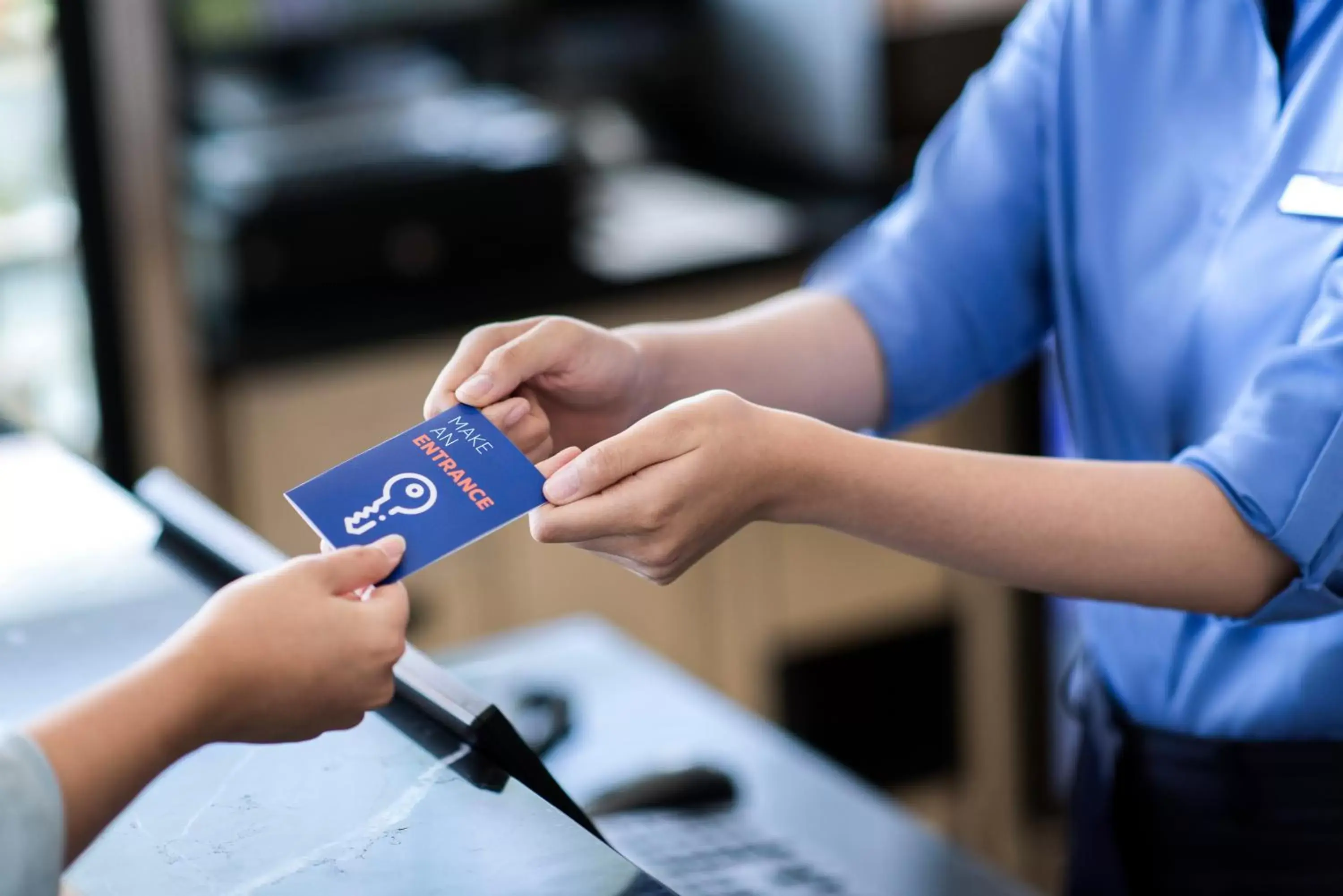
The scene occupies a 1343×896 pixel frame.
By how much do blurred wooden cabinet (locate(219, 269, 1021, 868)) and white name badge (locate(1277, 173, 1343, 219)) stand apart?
1.56 metres

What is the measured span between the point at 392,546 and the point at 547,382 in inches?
9.8

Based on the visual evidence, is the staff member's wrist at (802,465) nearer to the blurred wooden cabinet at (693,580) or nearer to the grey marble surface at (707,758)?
the grey marble surface at (707,758)

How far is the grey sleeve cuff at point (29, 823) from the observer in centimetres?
64

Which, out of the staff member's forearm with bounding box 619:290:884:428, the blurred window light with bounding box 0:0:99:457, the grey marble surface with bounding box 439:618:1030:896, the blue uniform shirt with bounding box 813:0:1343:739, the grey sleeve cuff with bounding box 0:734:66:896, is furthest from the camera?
the blurred window light with bounding box 0:0:99:457

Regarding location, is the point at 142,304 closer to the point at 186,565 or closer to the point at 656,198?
the point at 656,198

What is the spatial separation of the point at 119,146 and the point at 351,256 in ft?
1.26

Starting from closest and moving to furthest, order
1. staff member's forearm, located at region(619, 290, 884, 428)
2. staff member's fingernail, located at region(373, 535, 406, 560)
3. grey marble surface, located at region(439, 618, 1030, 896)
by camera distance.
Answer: staff member's fingernail, located at region(373, 535, 406, 560), staff member's forearm, located at region(619, 290, 884, 428), grey marble surface, located at region(439, 618, 1030, 896)

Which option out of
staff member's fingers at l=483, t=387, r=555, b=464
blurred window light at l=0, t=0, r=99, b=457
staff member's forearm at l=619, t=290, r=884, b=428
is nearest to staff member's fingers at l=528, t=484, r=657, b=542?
staff member's fingers at l=483, t=387, r=555, b=464

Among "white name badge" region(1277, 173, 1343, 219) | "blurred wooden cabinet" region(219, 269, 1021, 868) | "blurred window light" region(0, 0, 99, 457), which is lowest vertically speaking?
"blurred wooden cabinet" region(219, 269, 1021, 868)

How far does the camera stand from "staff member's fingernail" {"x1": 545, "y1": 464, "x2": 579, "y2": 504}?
0.85m

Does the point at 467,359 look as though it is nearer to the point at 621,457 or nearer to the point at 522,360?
the point at 522,360

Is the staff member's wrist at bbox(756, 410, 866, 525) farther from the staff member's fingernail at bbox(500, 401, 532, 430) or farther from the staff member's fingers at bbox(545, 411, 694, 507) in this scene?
the staff member's fingernail at bbox(500, 401, 532, 430)

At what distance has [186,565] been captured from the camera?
1089 millimetres

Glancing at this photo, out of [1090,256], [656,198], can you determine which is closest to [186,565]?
[1090,256]
